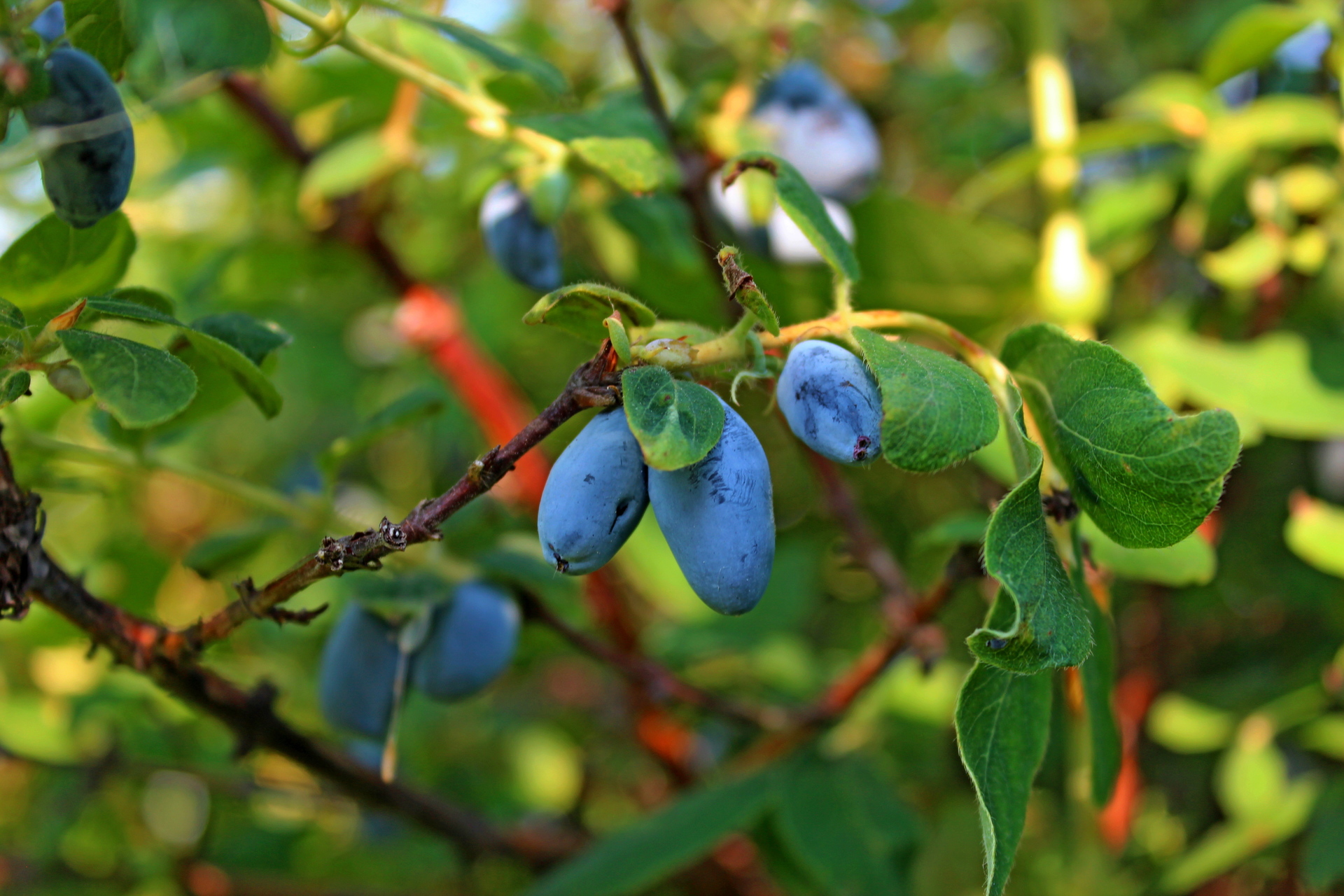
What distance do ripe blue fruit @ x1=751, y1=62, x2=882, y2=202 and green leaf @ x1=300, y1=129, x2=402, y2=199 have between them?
365 millimetres

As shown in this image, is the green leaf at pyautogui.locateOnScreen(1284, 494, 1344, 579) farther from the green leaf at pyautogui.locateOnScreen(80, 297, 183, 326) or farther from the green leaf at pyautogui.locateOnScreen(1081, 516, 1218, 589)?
the green leaf at pyautogui.locateOnScreen(80, 297, 183, 326)

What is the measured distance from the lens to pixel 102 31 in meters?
0.55

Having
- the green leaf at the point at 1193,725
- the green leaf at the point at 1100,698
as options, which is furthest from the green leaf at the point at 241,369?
the green leaf at the point at 1193,725

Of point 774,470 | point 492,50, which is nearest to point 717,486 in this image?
point 492,50

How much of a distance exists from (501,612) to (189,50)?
442 mm

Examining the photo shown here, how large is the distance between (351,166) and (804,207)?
59cm

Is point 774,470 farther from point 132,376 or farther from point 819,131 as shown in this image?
point 132,376

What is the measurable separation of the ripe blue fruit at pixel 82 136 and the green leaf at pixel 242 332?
0.08m

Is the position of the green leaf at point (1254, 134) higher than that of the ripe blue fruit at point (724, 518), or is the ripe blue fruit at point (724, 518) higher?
the ripe blue fruit at point (724, 518)

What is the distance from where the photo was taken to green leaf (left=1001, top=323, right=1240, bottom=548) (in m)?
0.44

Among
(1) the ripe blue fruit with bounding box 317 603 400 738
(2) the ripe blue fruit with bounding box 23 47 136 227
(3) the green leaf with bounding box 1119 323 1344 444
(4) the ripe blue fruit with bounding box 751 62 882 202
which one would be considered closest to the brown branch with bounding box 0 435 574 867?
(1) the ripe blue fruit with bounding box 317 603 400 738

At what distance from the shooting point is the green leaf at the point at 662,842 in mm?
876

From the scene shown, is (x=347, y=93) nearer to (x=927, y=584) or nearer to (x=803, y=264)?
(x=803, y=264)

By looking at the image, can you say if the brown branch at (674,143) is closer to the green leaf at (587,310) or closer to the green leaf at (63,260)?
the green leaf at (587,310)
